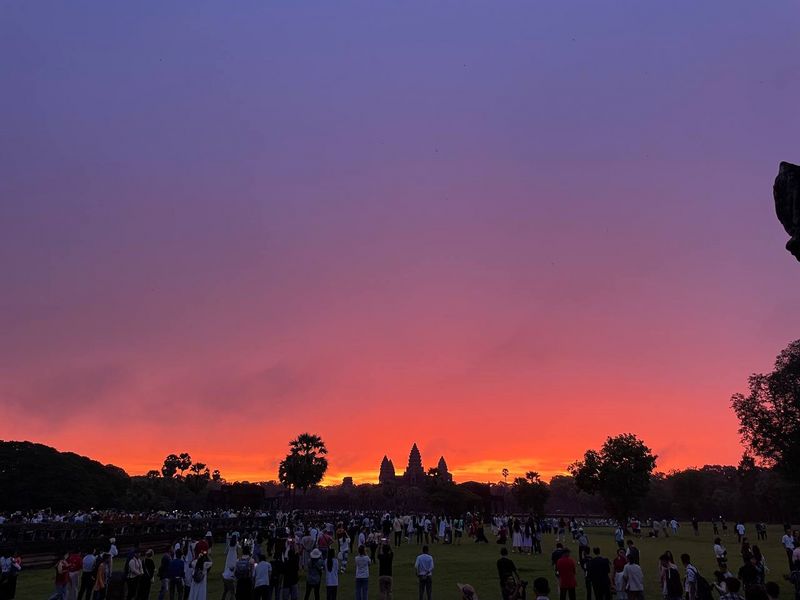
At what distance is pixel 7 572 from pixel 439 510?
7925cm

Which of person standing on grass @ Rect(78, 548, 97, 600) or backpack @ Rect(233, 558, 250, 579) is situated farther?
person standing on grass @ Rect(78, 548, 97, 600)

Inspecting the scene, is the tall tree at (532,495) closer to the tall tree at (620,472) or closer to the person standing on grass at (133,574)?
the tall tree at (620,472)

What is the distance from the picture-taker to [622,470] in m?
64.4

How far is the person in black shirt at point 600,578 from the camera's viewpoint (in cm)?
1502

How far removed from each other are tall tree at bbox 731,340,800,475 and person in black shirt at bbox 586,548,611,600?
51.3 m

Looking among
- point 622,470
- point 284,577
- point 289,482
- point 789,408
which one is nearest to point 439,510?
point 289,482

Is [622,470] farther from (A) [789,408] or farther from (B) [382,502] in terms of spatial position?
(B) [382,502]

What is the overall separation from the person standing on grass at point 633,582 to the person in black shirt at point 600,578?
2.22 ft

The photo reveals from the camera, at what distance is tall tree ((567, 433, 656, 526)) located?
210ft

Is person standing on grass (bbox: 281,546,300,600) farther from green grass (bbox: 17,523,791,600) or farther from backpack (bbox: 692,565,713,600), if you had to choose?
backpack (bbox: 692,565,713,600)

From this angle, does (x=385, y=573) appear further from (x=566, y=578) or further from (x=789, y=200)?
(x=789, y=200)

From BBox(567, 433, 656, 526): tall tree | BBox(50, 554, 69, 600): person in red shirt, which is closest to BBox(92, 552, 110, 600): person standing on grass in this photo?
BBox(50, 554, 69, 600): person in red shirt

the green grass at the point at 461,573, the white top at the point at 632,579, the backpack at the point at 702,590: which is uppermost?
the white top at the point at 632,579

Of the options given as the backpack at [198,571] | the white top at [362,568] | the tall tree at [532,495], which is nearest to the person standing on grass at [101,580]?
the backpack at [198,571]
